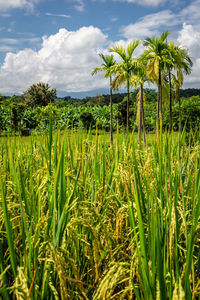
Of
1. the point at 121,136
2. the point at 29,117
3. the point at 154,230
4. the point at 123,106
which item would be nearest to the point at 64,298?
the point at 154,230

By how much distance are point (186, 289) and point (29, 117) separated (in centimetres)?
3754

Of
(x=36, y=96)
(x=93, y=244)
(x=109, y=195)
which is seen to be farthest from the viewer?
(x=36, y=96)

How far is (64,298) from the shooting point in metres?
0.95

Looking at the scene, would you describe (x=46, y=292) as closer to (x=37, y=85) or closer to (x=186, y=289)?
(x=186, y=289)

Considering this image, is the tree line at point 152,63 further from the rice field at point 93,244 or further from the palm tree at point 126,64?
the rice field at point 93,244

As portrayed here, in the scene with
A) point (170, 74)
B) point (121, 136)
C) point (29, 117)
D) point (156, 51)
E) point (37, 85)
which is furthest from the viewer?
point (37, 85)

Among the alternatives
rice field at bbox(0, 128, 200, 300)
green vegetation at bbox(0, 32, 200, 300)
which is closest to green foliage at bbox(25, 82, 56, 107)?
green vegetation at bbox(0, 32, 200, 300)

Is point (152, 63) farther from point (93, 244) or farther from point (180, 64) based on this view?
point (93, 244)

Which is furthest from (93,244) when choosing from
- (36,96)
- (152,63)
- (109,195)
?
(36,96)

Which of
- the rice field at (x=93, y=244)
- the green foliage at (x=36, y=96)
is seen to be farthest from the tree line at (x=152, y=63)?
the green foliage at (x=36, y=96)

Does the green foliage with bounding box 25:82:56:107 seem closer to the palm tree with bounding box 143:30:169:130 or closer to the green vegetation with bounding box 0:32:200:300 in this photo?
the green vegetation with bounding box 0:32:200:300

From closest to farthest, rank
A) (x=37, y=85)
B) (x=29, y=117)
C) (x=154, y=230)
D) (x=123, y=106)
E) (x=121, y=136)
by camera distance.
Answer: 1. (x=154, y=230)
2. (x=121, y=136)
3. (x=123, y=106)
4. (x=29, y=117)
5. (x=37, y=85)

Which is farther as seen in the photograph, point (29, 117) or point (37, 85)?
point (37, 85)

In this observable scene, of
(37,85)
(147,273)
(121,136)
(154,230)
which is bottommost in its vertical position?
(147,273)
